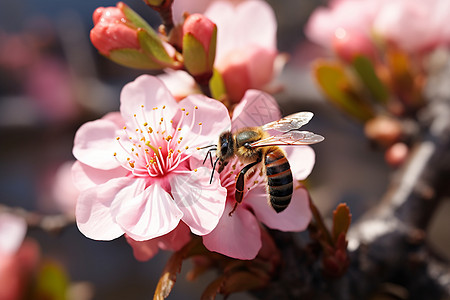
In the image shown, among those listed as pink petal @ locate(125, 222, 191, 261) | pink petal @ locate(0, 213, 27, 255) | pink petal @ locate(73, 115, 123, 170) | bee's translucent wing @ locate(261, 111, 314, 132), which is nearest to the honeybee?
bee's translucent wing @ locate(261, 111, 314, 132)

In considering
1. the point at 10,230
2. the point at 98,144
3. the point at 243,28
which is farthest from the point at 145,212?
the point at 10,230

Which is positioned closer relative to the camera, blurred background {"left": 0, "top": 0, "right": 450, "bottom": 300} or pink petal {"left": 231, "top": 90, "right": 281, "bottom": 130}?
pink petal {"left": 231, "top": 90, "right": 281, "bottom": 130}

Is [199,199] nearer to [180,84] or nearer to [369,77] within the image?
[180,84]

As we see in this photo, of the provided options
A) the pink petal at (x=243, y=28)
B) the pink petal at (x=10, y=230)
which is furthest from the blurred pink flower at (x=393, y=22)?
the pink petal at (x=10, y=230)

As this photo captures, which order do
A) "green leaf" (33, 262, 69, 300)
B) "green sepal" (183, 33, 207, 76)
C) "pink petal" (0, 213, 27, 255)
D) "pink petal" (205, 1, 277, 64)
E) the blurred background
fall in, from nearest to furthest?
"green sepal" (183, 33, 207, 76), "pink petal" (205, 1, 277, 64), "pink petal" (0, 213, 27, 255), "green leaf" (33, 262, 69, 300), the blurred background

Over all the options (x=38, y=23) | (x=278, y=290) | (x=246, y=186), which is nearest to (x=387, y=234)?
(x=278, y=290)

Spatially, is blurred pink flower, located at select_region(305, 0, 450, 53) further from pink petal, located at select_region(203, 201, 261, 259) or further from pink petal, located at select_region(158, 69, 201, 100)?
pink petal, located at select_region(203, 201, 261, 259)

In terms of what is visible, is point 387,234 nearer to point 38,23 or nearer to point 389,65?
point 389,65
